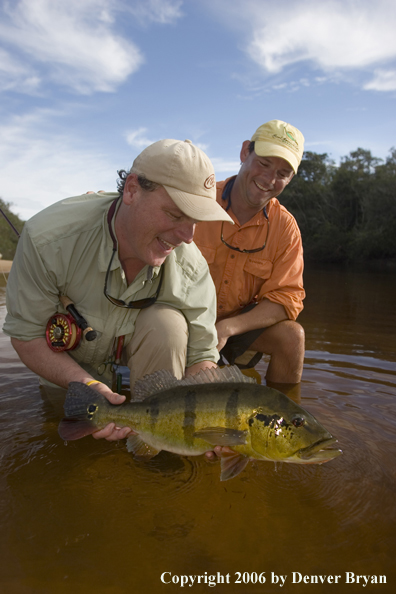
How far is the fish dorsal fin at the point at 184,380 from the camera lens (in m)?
3.05

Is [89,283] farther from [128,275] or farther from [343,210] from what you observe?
[343,210]

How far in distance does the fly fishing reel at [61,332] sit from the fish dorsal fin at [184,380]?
73cm

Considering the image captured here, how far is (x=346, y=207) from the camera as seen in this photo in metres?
53.1

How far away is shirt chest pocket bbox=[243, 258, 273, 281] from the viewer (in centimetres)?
513

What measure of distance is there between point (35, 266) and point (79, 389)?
1.06 metres

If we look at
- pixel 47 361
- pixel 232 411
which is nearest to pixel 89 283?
pixel 47 361

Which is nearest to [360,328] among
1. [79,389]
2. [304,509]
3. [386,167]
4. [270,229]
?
[270,229]

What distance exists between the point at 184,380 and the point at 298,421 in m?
0.83

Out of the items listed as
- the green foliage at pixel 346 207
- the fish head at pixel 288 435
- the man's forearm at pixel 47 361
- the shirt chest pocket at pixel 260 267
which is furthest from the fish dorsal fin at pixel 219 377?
the green foliage at pixel 346 207

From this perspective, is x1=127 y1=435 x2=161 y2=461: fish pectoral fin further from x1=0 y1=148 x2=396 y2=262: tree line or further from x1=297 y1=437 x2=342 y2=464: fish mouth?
x1=0 y1=148 x2=396 y2=262: tree line

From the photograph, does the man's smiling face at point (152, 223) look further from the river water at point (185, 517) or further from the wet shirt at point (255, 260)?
the wet shirt at point (255, 260)

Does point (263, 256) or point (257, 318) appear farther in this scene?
point (263, 256)

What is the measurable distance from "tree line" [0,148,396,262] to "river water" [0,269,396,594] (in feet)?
107

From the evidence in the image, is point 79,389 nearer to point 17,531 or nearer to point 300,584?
point 17,531
